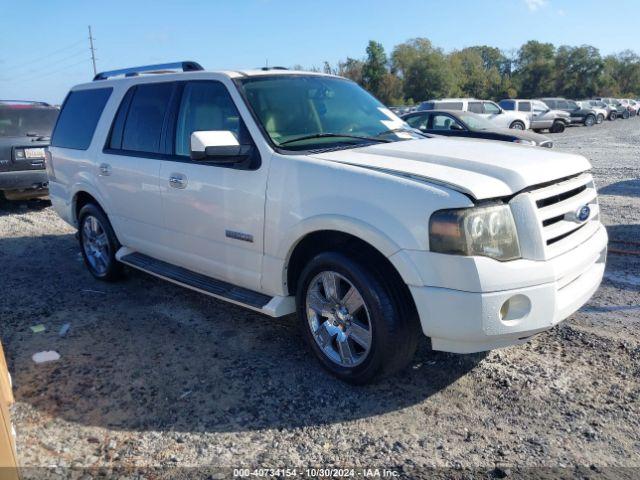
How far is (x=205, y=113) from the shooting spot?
4.19 meters

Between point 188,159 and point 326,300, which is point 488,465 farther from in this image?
point 188,159

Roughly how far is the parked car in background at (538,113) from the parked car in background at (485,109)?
0.91 meters

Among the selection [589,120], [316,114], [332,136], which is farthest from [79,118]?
[589,120]

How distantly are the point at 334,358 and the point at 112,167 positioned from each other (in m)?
2.89

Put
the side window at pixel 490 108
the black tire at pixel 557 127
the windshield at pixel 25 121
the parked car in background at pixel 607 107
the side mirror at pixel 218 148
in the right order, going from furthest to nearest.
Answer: the parked car in background at pixel 607 107 → the black tire at pixel 557 127 → the side window at pixel 490 108 → the windshield at pixel 25 121 → the side mirror at pixel 218 148

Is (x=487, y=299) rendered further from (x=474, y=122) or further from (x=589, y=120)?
(x=589, y=120)

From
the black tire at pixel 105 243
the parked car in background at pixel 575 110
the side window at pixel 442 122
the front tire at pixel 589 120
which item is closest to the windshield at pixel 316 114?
the black tire at pixel 105 243

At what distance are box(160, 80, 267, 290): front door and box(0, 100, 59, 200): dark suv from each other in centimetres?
Answer: 568

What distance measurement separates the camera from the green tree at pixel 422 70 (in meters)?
82.8

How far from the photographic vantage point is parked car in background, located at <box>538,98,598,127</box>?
3388 centimetres

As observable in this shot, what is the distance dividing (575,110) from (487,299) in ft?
122

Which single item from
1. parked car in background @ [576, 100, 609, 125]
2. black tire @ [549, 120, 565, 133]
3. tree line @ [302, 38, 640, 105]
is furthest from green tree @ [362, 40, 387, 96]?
black tire @ [549, 120, 565, 133]

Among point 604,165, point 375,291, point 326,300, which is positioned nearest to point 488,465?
point 375,291

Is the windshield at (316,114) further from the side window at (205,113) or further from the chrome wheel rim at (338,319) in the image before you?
the chrome wheel rim at (338,319)
